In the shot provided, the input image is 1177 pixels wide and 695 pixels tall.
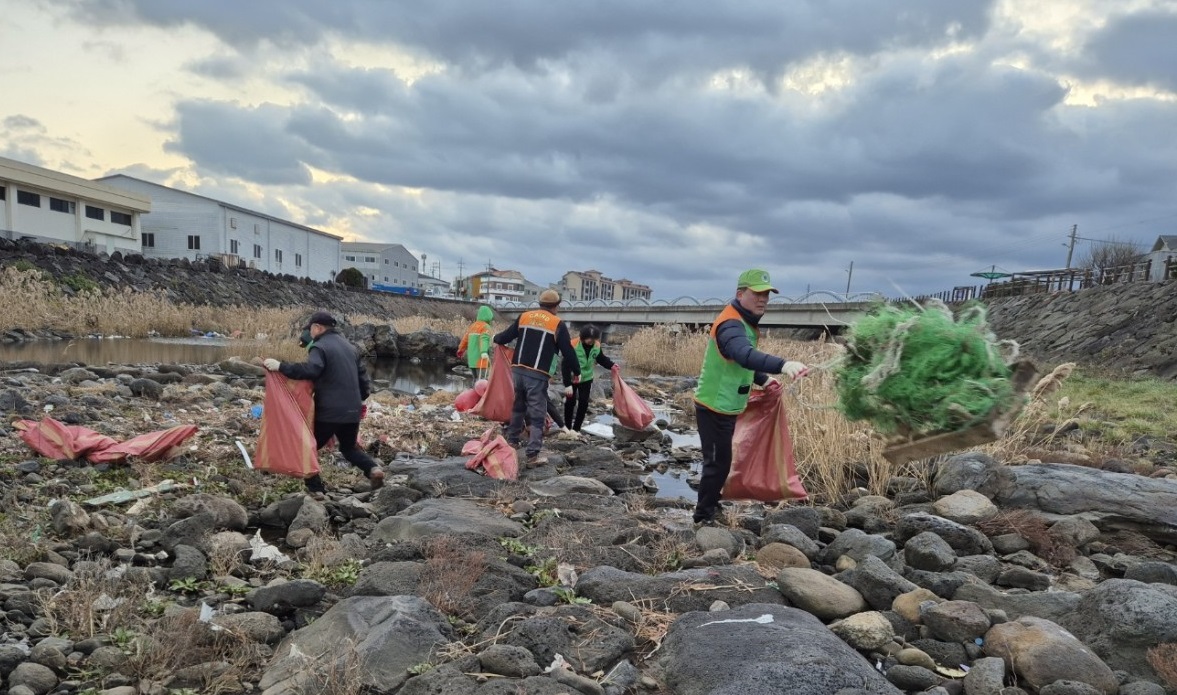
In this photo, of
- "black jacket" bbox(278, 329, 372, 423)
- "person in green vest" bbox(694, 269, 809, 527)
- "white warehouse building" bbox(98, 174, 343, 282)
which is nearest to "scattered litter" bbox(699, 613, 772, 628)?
"person in green vest" bbox(694, 269, 809, 527)

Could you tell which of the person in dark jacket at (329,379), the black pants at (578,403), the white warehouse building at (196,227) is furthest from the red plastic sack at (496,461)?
the white warehouse building at (196,227)

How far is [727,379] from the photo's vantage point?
5414 mm

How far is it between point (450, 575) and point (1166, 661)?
355 centimetres

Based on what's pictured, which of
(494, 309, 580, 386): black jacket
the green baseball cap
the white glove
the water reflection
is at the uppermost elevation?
the green baseball cap

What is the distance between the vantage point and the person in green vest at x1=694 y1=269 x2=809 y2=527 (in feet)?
16.9

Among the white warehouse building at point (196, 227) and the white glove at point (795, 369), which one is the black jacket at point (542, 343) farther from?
the white warehouse building at point (196, 227)

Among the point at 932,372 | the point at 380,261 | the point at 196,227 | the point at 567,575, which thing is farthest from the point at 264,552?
the point at 380,261

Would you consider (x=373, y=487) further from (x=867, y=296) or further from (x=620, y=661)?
(x=867, y=296)

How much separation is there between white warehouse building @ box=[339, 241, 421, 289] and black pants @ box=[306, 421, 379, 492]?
262 ft

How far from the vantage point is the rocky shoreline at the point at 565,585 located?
3166 millimetres

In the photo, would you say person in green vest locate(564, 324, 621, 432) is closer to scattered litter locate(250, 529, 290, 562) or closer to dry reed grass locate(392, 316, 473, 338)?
scattered litter locate(250, 529, 290, 562)

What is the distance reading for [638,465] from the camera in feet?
31.1

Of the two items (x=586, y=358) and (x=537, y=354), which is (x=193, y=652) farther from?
(x=586, y=358)

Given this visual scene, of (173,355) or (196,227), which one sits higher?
(196,227)
